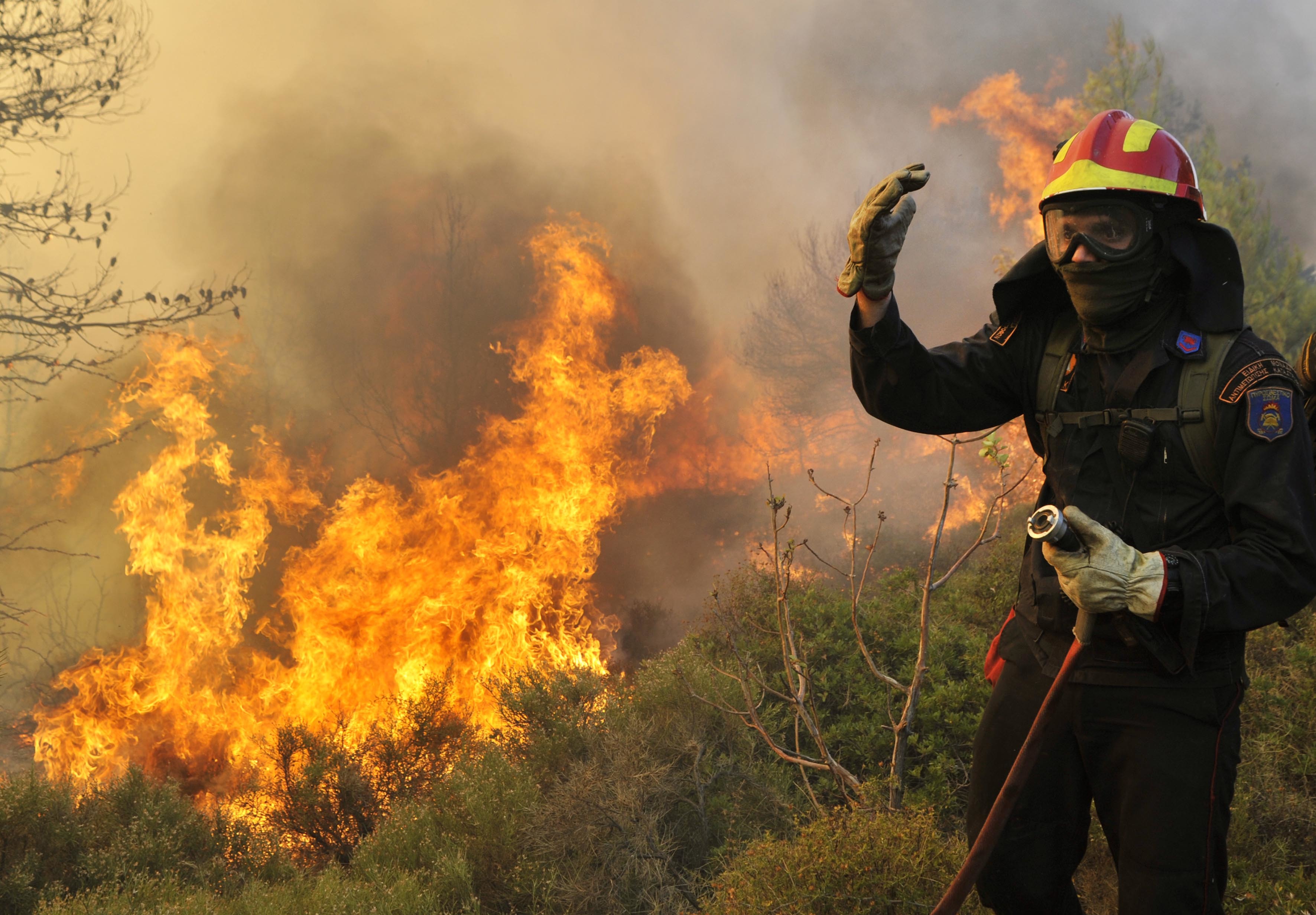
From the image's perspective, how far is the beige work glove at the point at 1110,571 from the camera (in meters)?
1.80

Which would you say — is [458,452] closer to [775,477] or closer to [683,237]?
[683,237]

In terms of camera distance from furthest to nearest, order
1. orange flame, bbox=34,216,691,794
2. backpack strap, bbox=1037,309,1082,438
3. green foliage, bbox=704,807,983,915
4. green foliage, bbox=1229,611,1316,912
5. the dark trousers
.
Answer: orange flame, bbox=34,216,691,794
green foliage, bbox=1229,611,1316,912
green foliage, bbox=704,807,983,915
backpack strap, bbox=1037,309,1082,438
the dark trousers

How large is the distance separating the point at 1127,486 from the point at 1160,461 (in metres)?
0.10

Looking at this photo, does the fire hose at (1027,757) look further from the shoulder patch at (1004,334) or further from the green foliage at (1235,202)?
the green foliage at (1235,202)

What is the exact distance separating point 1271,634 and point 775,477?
53.1 feet

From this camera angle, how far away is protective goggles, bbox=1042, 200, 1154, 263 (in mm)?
2066

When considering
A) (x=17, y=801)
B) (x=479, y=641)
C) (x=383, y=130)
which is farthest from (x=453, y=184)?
(x=17, y=801)

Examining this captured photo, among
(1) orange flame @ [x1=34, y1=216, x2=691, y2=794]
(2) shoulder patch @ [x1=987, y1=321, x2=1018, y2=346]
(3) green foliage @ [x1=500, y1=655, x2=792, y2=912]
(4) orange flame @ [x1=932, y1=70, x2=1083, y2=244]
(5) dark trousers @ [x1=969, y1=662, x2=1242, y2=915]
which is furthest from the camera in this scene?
(4) orange flame @ [x1=932, y1=70, x2=1083, y2=244]

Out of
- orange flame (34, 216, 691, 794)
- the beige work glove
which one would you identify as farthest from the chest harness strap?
orange flame (34, 216, 691, 794)

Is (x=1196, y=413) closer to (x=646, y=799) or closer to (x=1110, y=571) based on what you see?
(x=1110, y=571)

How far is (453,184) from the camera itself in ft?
53.7

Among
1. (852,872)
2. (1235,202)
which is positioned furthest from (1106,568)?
(1235,202)

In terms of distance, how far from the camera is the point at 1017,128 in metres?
21.5

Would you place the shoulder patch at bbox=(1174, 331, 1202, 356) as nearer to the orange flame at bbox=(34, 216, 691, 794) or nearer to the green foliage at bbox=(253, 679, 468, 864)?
the green foliage at bbox=(253, 679, 468, 864)
